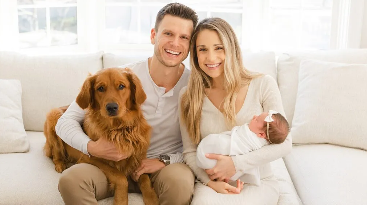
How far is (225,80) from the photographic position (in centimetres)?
223

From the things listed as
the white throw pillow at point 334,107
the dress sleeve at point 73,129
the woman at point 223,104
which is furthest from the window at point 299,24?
the dress sleeve at point 73,129

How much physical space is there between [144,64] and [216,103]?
1.67 feet

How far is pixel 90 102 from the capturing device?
2180mm

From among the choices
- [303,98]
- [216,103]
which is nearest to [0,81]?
[216,103]

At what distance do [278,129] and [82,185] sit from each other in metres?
0.94

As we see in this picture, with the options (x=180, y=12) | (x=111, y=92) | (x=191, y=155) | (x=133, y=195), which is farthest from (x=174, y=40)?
(x=133, y=195)

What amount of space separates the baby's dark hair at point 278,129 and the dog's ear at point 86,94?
0.87 m

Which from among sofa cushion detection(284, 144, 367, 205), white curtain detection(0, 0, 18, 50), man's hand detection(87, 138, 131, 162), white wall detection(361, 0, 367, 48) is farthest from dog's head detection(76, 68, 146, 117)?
white wall detection(361, 0, 367, 48)

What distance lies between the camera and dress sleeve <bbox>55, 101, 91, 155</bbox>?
86.5 inches

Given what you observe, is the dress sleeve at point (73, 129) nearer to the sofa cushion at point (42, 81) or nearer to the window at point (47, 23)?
the sofa cushion at point (42, 81)

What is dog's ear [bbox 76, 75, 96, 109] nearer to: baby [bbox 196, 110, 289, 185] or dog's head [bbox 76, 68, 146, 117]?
dog's head [bbox 76, 68, 146, 117]

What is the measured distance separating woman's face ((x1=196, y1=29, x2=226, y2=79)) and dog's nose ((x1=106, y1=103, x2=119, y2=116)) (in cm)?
50

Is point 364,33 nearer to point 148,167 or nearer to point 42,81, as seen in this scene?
point 148,167

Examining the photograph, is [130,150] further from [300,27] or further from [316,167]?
[300,27]
